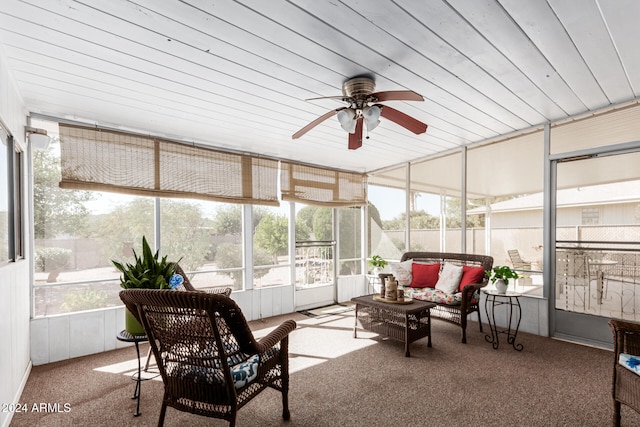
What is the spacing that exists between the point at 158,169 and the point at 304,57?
2.50 m

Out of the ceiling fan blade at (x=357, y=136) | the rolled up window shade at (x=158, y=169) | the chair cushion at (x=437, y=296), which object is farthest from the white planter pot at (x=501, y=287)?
the rolled up window shade at (x=158, y=169)

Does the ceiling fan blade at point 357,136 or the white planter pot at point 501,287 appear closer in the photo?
the ceiling fan blade at point 357,136

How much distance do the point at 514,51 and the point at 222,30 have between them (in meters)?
1.94

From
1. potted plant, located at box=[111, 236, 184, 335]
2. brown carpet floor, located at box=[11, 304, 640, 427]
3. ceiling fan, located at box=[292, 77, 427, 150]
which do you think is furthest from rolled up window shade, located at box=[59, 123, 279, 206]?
ceiling fan, located at box=[292, 77, 427, 150]

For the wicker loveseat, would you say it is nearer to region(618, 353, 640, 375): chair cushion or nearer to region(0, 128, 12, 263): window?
region(618, 353, 640, 375): chair cushion

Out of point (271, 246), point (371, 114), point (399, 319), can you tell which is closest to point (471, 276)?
point (399, 319)

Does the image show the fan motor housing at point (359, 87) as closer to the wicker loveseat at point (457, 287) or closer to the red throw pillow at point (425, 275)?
the wicker loveseat at point (457, 287)

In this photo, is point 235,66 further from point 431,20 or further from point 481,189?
point 481,189

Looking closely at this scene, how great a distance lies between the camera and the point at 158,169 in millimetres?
3969

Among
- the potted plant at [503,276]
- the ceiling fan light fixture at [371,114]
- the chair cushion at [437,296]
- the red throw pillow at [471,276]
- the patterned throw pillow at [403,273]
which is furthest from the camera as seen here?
the patterned throw pillow at [403,273]

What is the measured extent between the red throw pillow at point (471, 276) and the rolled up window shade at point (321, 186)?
7.97 feet

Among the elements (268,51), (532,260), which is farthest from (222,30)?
(532,260)

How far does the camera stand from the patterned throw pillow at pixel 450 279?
4195 mm

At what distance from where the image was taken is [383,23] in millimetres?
1977
